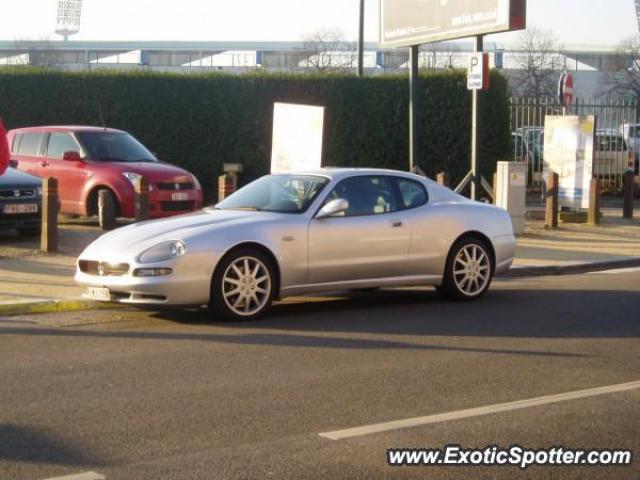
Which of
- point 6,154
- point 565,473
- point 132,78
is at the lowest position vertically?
point 565,473

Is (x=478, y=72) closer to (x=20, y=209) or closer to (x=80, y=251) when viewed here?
(x=80, y=251)

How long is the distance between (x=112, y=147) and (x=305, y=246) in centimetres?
851

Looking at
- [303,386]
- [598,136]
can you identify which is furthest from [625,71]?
[303,386]

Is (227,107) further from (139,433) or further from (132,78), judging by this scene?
(139,433)

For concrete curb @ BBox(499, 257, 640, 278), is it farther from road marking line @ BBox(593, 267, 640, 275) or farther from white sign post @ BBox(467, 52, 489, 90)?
white sign post @ BBox(467, 52, 489, 90)

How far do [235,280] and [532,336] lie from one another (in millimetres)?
2743

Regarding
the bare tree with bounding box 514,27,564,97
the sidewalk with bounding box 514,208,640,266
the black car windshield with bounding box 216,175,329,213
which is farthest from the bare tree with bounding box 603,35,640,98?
the black car windshield with bounding box 216,175,329,213

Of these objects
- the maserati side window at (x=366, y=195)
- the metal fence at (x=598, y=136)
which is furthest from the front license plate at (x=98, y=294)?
the metal fence at (x=598, y=136)

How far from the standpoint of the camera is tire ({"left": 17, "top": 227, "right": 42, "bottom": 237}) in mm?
16172

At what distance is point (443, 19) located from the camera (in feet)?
65.7

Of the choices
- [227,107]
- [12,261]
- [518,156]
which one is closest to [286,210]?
[12,261]

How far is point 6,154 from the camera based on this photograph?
11320mm

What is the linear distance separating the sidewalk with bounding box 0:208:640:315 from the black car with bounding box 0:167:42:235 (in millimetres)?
289

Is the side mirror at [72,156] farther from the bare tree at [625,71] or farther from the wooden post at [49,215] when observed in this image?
the bare tree at [625,71]
